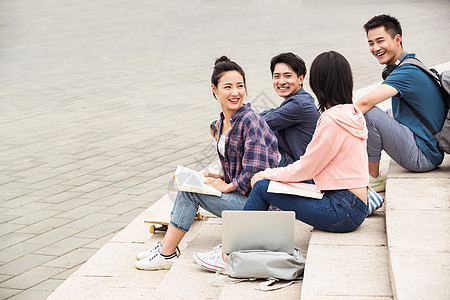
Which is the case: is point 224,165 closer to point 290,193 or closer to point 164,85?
point 290,193

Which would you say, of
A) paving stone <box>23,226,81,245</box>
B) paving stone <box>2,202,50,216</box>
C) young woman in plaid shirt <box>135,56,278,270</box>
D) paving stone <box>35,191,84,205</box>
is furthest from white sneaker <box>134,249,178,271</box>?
paving stone <box>35,191,84,205</box>

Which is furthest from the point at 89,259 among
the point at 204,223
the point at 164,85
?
the point at 164,85

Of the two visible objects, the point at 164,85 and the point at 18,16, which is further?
the point at 18,16

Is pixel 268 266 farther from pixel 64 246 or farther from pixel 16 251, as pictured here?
pixel 16 251

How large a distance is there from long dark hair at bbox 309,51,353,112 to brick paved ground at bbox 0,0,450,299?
212cm

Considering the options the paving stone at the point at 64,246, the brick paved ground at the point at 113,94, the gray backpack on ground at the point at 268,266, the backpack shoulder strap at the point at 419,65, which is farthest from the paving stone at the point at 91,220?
the backpack shoulder strap at the point at 419,65

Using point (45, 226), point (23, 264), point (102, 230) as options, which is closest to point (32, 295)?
point (23, 264)

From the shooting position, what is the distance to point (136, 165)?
23.5ft

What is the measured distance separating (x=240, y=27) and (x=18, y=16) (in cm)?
911

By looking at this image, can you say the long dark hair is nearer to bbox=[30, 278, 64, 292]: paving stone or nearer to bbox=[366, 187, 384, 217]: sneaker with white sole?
A: bbox=[366, 187, 384, 217]: sneaker with white sole

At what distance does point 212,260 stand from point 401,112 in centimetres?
169

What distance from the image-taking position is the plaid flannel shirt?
4.03 m

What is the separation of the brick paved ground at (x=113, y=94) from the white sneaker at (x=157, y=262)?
61 centimetres

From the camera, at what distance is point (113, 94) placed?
37.6 feet
